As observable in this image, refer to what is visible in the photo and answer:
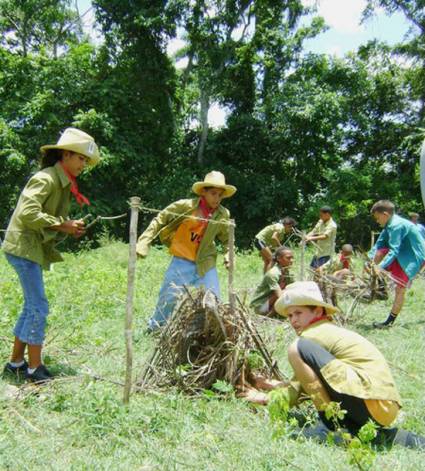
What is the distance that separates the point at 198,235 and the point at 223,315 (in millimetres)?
1517

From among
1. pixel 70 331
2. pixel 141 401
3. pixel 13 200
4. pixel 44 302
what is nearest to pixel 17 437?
pixel 141 401

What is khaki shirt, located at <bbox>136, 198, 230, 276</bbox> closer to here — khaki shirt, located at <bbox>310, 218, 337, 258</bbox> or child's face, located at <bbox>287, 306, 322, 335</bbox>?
child's face, located at <bbox>287, 306, 322, 335</bbox>

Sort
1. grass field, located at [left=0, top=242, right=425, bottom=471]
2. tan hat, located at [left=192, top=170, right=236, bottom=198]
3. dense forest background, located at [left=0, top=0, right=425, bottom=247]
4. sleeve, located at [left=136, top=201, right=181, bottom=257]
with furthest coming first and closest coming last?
dense forest background, located at [left=0, top=0, right=425, bottom=247] → tan hat, located at [left=192, top=170, right=236, bottom=198] → sleeve, located at [left=136, top=201, right=181, bottom=257] → grass field, located at [left=0, top=242, right=425, bottom=471]

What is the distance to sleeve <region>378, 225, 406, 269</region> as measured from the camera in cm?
665

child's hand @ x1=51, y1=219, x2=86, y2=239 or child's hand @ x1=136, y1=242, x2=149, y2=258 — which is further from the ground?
child's hand @ x1=51, y1=219, x2=86, y2=239

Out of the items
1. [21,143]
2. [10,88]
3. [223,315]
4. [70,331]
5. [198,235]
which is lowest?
[70,331]

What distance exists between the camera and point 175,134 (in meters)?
19.5

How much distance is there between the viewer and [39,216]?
3.67 m

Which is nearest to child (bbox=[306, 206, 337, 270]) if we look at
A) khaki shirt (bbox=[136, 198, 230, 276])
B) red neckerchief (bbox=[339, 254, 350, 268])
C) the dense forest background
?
red neckerchief (bbox=[339, 254, 350, 268])

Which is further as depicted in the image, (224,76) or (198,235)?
(224,76)

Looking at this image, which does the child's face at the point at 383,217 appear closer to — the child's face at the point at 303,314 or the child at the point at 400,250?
the child at the point at 400,250

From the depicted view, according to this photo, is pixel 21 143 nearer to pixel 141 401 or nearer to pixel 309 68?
pixel 309 68

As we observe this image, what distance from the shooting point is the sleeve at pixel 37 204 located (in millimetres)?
3672

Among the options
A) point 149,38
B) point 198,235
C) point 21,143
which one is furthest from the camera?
point 149,38
